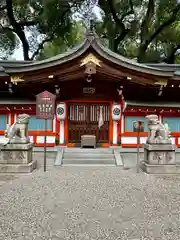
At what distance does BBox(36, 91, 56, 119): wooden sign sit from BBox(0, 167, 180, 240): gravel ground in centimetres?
234

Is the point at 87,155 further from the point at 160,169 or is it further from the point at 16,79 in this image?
the point at 16,79

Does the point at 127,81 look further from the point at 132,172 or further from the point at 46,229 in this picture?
the point at 46,229

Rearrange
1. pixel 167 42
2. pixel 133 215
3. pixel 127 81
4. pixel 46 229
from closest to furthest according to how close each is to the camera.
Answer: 1. pixel 46 229
2. pixel 133 215
3. pixel 127 81
4. pixel 167 42

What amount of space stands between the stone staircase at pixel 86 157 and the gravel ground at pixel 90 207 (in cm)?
197

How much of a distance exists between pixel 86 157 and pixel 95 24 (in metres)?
21.1

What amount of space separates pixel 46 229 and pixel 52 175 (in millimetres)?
4190

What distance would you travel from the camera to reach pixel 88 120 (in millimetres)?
12586

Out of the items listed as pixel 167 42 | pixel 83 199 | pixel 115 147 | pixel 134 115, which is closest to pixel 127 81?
pixel 134 115

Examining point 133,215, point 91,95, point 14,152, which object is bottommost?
point 133,215

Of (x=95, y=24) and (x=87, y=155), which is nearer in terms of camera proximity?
(x=87, y=155)

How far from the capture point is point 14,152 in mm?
9141

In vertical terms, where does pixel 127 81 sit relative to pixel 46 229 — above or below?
above

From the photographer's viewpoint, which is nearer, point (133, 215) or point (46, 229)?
point (46, 229)

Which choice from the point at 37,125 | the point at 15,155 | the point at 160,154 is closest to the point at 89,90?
the point at 37,125
